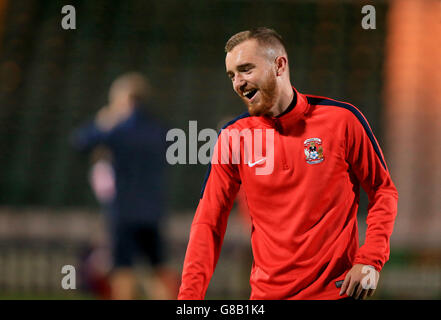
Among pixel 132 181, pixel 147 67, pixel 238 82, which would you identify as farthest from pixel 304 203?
pixel 147 67

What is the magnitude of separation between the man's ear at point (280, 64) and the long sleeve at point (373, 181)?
28 centimetres

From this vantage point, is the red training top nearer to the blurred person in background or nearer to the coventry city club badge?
the coventry city club badge

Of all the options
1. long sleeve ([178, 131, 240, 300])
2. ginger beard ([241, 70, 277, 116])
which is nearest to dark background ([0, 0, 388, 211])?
long sleeve ([178, 131, 240, 300])

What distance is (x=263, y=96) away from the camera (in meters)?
1.92

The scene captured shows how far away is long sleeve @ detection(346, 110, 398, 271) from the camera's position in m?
1.88

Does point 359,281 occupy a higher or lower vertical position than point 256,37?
lower

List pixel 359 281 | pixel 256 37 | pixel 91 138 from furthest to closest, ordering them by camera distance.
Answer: pixel 91 138 → pixel 256 37 → pixel 359 281

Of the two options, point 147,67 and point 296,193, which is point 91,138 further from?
point 147,67

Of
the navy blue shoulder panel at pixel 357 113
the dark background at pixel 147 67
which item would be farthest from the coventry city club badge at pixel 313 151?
the dark background at pixel 147 67

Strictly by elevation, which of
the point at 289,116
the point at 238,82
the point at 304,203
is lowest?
the point at 304,203

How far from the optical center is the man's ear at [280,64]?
195cm

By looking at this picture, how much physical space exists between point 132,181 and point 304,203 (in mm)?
2918
